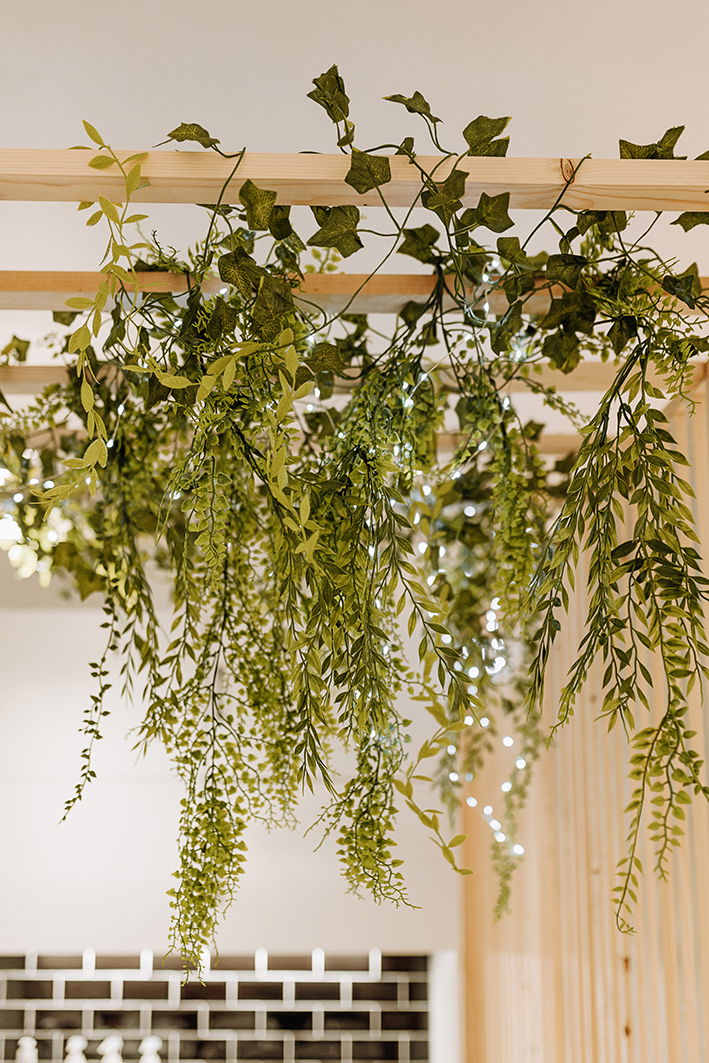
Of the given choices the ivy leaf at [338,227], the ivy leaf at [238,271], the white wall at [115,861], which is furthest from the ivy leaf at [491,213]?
the white wall at [115,861]

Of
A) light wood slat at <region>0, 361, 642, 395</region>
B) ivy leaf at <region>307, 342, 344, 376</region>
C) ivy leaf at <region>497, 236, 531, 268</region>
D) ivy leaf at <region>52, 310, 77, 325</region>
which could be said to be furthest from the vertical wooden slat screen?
ivy leaf at <region>52, 310, 77, 325</region>

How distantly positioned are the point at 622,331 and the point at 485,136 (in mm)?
268

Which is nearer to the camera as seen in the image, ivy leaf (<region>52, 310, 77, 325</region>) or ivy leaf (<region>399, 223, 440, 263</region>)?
ivy leaf (<region>399, 223, 440, 263</region>)

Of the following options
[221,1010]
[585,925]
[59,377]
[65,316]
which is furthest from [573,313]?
[221,1010]

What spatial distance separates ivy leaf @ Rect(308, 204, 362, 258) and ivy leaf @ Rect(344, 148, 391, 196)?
0.07 m

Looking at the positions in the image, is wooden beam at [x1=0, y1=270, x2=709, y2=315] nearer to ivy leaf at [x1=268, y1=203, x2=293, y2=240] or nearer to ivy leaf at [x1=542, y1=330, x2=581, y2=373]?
ivy leaf at [x1=542, y1=330, x2=581, y2=373]

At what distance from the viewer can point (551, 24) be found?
4.33 feet

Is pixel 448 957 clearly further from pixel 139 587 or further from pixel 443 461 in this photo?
pixel 139 587

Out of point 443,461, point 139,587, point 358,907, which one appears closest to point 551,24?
point 139,587

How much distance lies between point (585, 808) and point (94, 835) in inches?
64.9

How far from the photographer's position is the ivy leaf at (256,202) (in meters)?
1.03

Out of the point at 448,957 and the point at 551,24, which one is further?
the point at 448,957

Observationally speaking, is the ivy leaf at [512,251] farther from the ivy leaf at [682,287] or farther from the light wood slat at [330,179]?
the ivy leaf at [682,287]

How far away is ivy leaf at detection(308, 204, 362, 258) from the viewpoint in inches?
42.6
